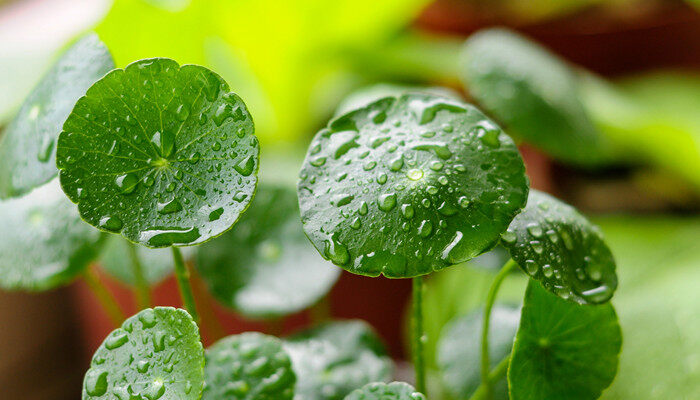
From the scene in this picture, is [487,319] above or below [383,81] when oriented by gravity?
above

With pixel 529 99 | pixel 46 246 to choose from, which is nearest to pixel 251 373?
pixel 46 246

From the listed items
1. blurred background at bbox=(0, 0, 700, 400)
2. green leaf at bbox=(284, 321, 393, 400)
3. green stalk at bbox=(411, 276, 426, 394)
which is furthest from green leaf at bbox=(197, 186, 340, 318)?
blurred background at bbox=(0, 0, 700, 400)

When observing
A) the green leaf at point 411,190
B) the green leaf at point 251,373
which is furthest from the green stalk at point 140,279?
the green leaf at point 411,190

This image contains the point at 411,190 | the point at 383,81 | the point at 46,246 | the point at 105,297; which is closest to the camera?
the point at 411,190

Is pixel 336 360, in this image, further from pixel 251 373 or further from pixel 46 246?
pixel 46 246

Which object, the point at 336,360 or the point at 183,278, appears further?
the point at 336,360

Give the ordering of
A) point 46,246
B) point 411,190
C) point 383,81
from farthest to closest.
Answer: point 383,81
point 46,246
point 411,190

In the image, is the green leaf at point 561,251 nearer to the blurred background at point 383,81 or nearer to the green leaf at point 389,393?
the green leaf at point 389,393

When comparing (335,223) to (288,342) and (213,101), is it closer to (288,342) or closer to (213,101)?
(213,101)
